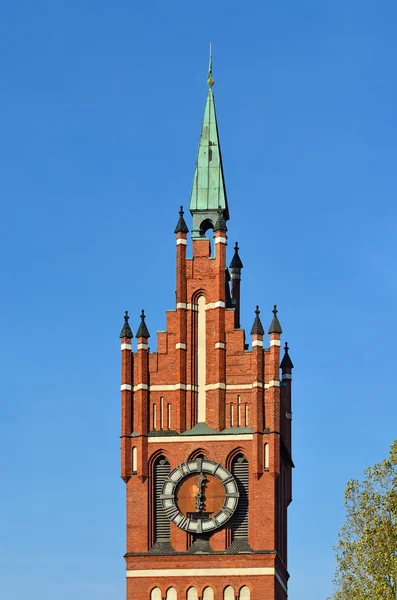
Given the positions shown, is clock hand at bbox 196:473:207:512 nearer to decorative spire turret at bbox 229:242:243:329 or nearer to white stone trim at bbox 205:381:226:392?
white stone trim at bbox 205:381:226:392

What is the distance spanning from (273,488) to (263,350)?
5.17 metres

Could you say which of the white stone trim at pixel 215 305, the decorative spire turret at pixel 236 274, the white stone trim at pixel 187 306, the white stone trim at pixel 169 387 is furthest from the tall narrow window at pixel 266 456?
the decorative spire turret at pixel 236 274

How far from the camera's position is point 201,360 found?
9638cm

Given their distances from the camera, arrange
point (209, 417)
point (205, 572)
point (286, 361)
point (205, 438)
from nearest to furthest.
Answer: point (205, 572) → point (205, 438) → point (209, 417) → point (286, 361)

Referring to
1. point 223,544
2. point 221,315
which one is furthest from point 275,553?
point 221,315

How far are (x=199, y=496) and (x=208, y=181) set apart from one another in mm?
12320

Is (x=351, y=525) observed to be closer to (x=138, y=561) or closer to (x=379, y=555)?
(x=379, y=555)

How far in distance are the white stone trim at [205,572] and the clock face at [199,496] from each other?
4.71 feet

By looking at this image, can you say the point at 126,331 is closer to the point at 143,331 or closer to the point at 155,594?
the point at 143,331

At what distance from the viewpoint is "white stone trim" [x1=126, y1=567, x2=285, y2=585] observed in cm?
9338

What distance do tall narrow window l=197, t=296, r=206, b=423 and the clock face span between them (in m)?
1.95

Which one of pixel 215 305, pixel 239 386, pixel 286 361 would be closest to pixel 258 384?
pixel 239 386

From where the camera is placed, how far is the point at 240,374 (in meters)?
95.9

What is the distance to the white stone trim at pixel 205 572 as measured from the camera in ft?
306
